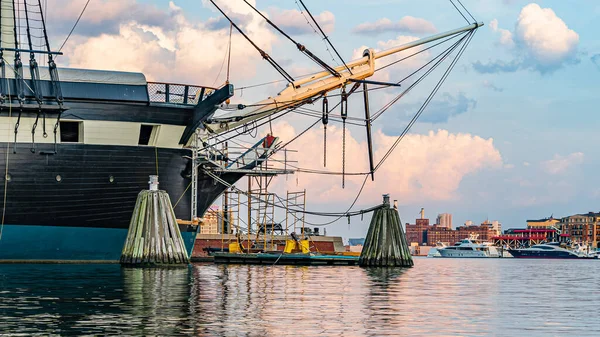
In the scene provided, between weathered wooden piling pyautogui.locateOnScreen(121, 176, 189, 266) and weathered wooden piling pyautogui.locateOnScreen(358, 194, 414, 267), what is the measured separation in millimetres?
12934

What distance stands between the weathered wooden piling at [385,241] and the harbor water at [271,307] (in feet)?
44.1

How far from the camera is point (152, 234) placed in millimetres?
42719

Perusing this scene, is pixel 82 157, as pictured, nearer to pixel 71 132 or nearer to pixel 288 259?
pixel 71 132

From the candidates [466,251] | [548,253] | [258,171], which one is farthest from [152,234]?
[548,253]

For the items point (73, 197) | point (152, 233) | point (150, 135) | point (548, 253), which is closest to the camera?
point (152, 233)

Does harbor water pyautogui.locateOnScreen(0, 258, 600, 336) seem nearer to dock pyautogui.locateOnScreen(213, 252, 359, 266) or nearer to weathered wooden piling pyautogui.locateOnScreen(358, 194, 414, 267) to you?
weathered wooden piling pyautogui.locateOnScreen(358, 194, 414, 267)

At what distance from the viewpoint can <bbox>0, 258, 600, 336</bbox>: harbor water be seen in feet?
65.4

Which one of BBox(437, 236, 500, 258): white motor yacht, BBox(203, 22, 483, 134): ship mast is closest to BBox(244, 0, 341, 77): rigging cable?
BBox(203, 22, 483, 134): ship mast

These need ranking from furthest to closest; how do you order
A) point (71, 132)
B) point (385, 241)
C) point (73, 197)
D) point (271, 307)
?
point (385, 241), point (71, 132), point (73, 197), point (271, 307)

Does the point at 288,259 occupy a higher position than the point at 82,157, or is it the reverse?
the point at 82,157

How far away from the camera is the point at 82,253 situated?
45094 millimetres

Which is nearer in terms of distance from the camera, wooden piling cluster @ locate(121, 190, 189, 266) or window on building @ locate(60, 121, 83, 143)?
wooden piling cluster @ locate(121, 190, 189, 266)

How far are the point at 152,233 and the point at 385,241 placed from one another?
14.5 m

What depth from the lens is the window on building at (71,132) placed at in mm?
43500
